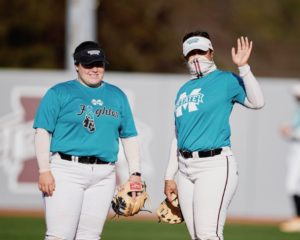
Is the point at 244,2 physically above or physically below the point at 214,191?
above

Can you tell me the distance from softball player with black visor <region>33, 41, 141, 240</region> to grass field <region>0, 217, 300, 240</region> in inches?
154

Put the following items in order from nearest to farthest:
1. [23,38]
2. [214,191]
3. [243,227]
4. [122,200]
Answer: [214,191] → [122,200] → [243,227] → [23,38]

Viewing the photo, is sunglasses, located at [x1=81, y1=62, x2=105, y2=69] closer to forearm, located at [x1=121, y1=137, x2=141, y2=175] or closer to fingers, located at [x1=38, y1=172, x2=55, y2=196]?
forearm, located at [x1=121, y1=137, x2=141, y2=175]

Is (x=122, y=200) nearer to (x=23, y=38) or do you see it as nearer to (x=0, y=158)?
(x=0, y=158)

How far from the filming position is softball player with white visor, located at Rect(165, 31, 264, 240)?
25.6 ft

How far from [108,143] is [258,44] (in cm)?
2587

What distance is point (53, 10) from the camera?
90.4 feet

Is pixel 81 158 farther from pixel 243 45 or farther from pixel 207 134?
pixel 243 45

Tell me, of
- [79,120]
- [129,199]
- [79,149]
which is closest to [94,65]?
[79,120]

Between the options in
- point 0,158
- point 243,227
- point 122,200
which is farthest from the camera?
point 0,158

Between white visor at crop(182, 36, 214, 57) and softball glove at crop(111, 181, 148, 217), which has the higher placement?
white visor at crop(182, 36, 214, 57)

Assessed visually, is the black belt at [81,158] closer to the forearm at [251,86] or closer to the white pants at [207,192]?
the white pants at [207,192]

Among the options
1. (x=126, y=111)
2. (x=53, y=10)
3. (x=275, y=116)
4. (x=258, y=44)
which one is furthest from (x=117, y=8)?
(x=126, y=111)

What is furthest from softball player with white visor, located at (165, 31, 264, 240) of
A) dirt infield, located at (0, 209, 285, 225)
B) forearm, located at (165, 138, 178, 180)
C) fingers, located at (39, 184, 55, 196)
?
dirt infield, located at (0, 209, 285, 225)
